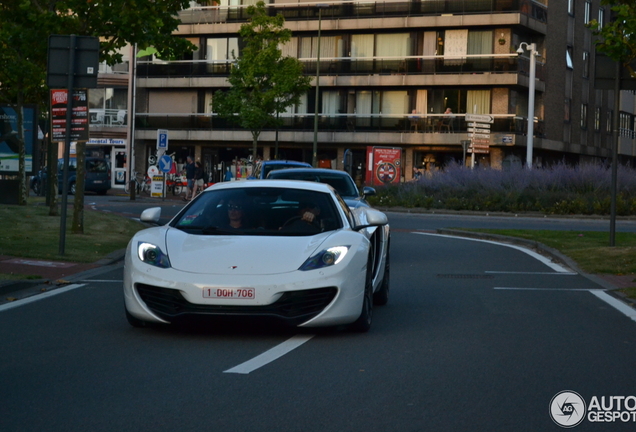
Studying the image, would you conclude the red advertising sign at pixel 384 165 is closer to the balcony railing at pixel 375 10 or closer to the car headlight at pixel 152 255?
the balcony railing at pixel 375 10

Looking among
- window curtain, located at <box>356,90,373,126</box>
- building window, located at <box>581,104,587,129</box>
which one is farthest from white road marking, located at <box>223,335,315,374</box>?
building window, located at <box>581,104,587,129</box>

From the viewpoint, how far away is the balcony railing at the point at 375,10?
57.7m

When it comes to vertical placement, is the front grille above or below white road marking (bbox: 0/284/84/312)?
above

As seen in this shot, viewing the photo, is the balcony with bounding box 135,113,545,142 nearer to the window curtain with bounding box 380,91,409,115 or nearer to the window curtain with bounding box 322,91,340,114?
the window curtain with bounding box 322,91,340,114

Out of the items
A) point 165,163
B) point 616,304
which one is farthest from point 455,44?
point 616,304

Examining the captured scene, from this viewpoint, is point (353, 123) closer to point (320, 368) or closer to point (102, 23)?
point (102, 23)

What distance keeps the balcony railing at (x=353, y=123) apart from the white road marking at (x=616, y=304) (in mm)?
45610

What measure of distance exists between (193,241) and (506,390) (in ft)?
10.7

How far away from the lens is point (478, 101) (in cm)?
5812

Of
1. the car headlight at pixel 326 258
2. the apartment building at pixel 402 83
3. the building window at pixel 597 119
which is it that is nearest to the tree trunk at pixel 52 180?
the car headlight at pixel 326 258

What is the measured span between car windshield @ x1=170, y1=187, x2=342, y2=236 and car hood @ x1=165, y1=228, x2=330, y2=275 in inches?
11.0

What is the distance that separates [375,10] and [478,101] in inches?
322

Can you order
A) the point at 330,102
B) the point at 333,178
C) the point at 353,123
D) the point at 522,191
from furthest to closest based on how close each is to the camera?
the point at 330,102
the point at 353,123
the point at 522,191
the point at 333,178

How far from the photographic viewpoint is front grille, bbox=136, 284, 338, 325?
798 cm
